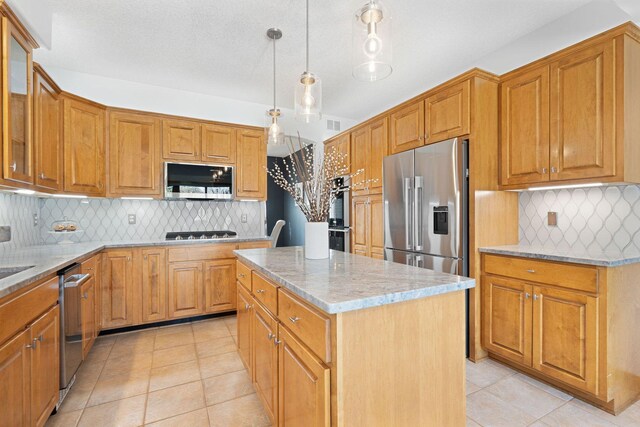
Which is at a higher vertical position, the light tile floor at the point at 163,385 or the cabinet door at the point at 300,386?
the cabinet door at the point at 300,386

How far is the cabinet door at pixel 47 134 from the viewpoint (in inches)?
89.0

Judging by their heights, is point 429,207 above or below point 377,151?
below

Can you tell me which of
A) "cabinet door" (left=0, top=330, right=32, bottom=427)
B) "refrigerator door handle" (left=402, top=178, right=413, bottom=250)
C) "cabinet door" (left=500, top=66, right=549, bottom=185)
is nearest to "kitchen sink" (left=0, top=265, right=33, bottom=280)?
"cabinet door" (left=0, top=330, right=32, bottom=427)

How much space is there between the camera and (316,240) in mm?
1964

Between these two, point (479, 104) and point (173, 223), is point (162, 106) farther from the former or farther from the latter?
point (479, 104)

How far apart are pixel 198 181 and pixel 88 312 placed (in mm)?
1735

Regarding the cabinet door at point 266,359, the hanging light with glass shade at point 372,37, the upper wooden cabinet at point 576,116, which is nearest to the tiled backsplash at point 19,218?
the cabinet door at point 266,359

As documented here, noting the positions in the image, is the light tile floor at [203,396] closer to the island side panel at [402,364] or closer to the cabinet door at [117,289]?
the cabinet door at [117,289]

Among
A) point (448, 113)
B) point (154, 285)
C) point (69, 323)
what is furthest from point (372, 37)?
point (154, 285)

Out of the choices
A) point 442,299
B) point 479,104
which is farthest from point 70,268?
point 479,104

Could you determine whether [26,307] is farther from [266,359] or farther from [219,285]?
[219,285]

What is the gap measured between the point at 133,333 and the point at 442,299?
3.26 meters

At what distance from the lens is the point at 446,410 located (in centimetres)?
131

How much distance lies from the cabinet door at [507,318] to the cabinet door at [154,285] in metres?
3.11
